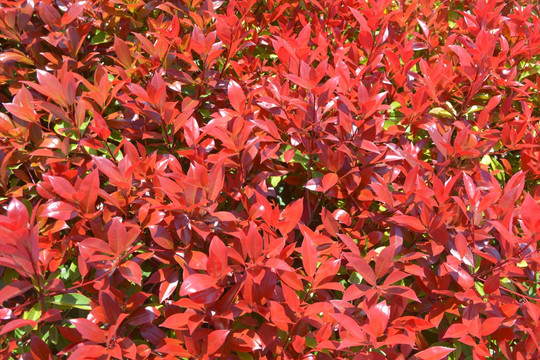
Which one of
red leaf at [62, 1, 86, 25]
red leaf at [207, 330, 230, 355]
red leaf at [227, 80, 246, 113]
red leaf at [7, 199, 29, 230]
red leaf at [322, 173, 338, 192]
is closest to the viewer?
red leaf at [7, 199, 29, 230]

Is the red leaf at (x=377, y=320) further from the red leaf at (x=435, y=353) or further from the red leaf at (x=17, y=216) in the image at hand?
the red leaf at (x=17, y=216)

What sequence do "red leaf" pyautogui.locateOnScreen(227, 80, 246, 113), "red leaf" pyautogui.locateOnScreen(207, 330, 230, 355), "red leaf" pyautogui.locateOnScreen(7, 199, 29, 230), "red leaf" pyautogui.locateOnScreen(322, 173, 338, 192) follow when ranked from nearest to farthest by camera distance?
"red leaf" pyautogui.locateOnScreen(7, 199, 29, 230)
"red leaf" pyautogui.locateOnScreen(207, 330, 230, 355)
"red leaf" pyautogui.locateOnScreen(322, 173, 338, 192)
"red leaf" pyautogui.locateOnScreen(227, 80, 246, 113)

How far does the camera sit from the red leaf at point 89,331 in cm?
131

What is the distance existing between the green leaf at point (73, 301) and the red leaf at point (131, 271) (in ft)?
0.57

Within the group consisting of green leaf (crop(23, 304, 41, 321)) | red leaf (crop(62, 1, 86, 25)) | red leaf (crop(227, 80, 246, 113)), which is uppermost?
red leaf (crop(62, 1, 86, 25))

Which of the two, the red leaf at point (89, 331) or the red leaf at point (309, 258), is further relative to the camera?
the red leaf at point (309, 258)

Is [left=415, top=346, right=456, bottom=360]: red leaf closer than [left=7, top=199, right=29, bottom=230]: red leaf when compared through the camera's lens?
No

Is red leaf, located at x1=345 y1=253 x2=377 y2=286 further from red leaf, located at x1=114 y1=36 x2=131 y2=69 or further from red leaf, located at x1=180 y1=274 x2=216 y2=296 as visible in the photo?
red leaf, located at x1=114 y1=36 x2=131 y2=69

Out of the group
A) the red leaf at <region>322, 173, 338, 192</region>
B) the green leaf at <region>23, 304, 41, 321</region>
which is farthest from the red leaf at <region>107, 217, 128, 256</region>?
the red leaf at <region>322, 173, 338, 192</region>

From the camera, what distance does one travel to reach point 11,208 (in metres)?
1.23

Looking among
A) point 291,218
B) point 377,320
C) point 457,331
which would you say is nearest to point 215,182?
point 291,218

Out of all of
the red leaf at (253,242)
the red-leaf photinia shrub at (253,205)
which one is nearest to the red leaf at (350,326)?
the red-leaf photinia shrub at (253,205)

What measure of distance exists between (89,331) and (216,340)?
365 millimetres

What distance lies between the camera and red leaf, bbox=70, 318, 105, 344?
1306 mm
